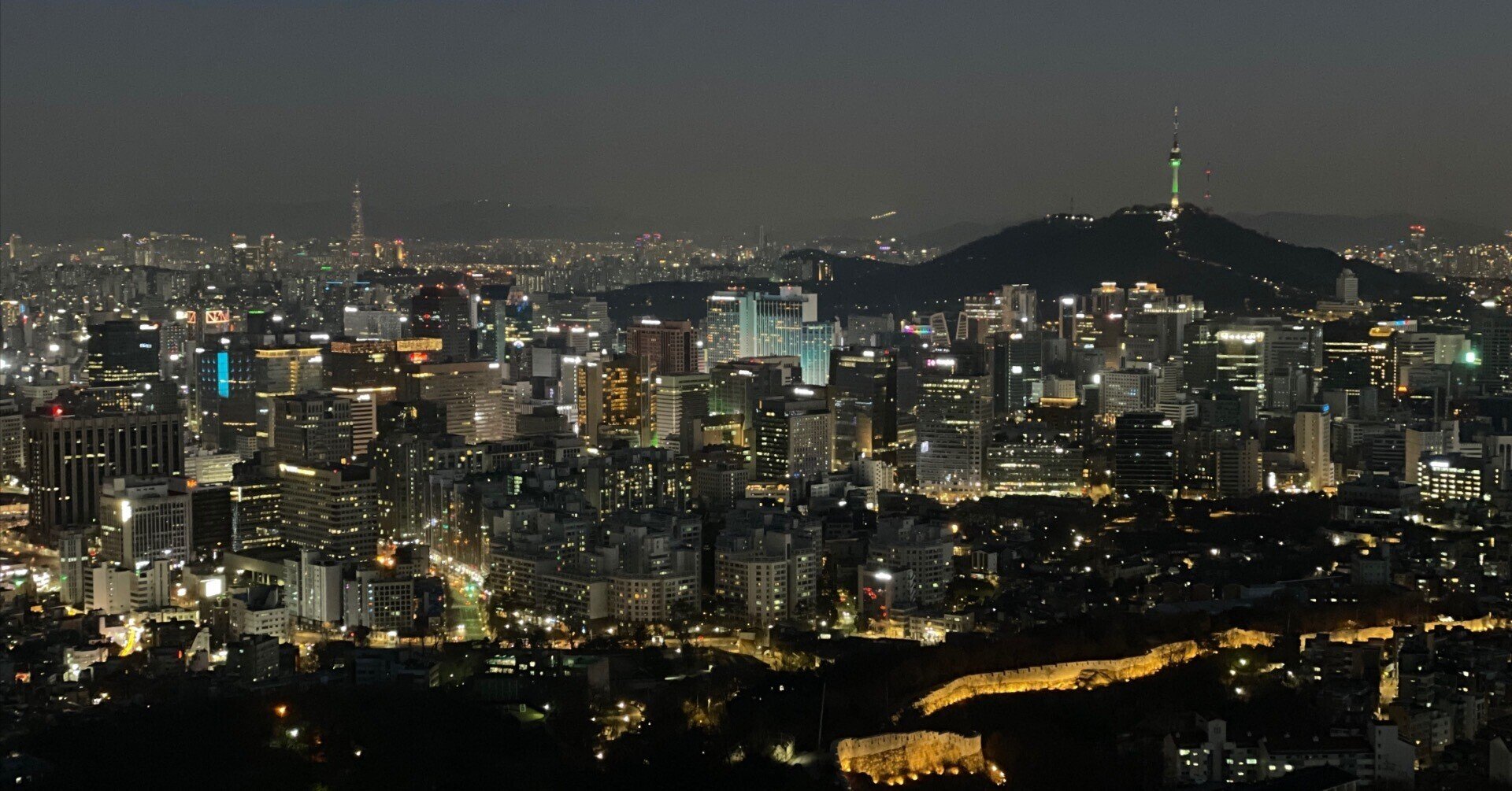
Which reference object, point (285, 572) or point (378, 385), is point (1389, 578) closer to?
point (285, 572)

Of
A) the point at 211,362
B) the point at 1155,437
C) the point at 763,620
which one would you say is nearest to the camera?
the point at 763,620

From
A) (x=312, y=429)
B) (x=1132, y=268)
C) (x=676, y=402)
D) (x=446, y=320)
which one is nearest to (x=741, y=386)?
(x=676, y=402)

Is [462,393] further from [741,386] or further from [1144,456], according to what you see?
[1144,456]

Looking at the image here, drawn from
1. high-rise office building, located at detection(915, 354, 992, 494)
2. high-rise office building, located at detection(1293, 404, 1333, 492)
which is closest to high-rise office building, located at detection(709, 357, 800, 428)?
high-rise office building, located at detection(915, 354, 992, 494)

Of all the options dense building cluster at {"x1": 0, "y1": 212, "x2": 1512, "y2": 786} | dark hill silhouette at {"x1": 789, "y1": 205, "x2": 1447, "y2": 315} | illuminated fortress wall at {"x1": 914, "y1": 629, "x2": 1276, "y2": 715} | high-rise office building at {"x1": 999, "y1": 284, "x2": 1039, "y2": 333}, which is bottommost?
illuminated fortress wall at {"x1": 914, "y1": 629, "x2": 1276, "y2": 715}

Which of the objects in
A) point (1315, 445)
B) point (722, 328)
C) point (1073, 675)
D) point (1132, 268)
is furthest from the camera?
point (1132, 268)

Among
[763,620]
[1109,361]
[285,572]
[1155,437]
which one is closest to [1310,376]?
[1109,361]

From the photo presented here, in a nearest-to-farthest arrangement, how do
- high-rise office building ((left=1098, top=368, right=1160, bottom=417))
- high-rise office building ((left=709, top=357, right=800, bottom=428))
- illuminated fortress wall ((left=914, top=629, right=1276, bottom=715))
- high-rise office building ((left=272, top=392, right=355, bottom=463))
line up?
illuminated fortress wall ((left=914, top=629, right=1276, bottom=715))
high-rise office building ((left=272, top=392, right=355, bottom=463))
high-rise office building ((left=709, top=357, right=800, bottom=428))
high-rise office building ((left=1098, top=368, right=1160, bottom=417))

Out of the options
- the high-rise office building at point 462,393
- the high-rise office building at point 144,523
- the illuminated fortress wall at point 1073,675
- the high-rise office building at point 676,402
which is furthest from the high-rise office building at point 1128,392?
the illuminated fortress wall at point 1073,675

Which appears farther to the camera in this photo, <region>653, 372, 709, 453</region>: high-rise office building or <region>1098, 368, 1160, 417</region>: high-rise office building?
<region>1098, 368, 1160, 417</region>: high-rise office building

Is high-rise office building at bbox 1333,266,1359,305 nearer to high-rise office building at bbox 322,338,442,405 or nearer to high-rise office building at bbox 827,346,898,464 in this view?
high-rise office building at bbox 827,346,898,464

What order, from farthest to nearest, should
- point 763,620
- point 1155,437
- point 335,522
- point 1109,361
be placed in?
point 1109,361 → point 1155,437 → point 335,522 → point 763,620
